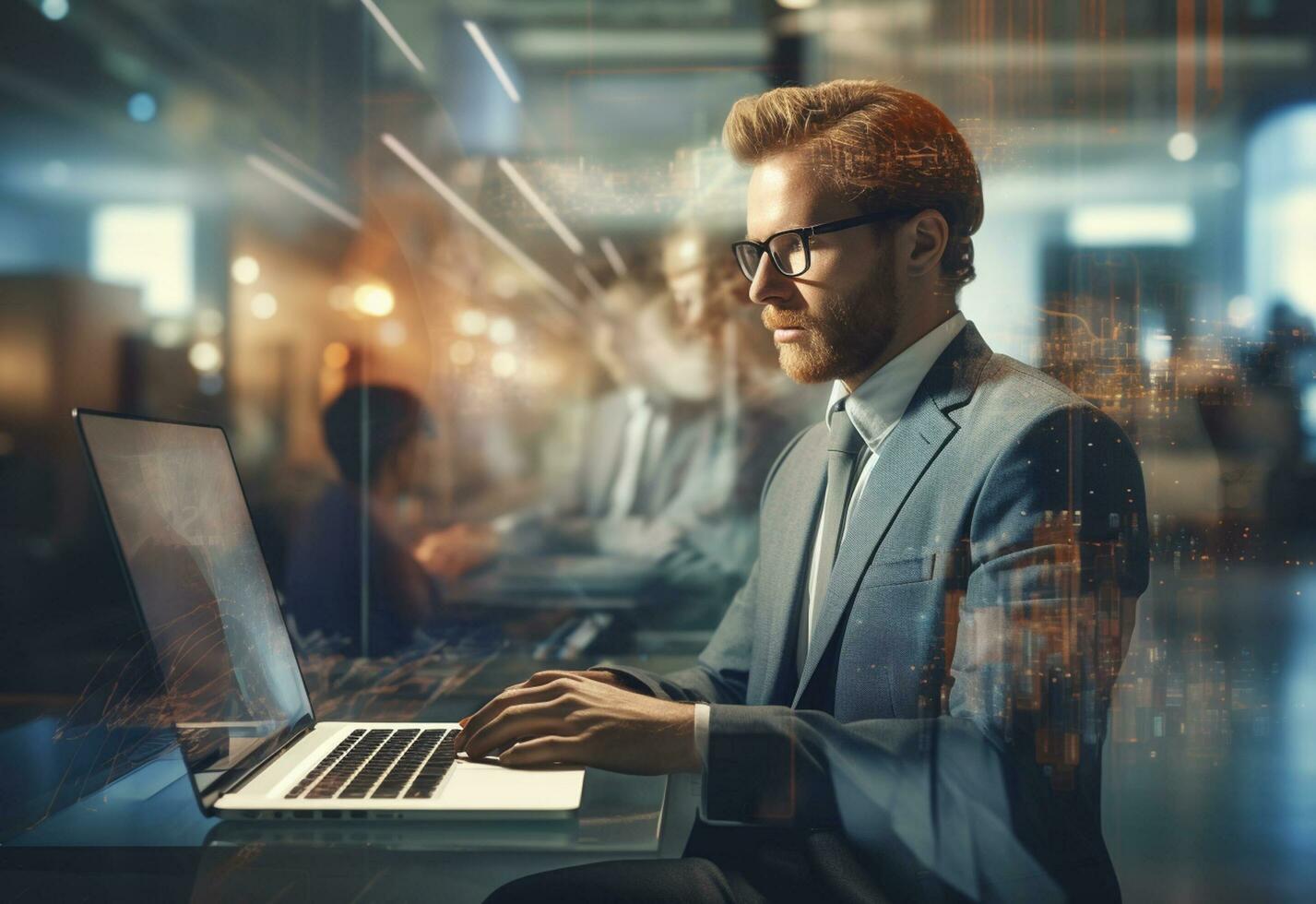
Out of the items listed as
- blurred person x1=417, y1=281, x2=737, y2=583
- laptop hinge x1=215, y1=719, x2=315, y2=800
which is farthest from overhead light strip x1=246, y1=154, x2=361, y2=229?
laptop hinge x1=215, y1=719, x2=315, y2=800

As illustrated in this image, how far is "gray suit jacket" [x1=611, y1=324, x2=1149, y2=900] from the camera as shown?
93 cm

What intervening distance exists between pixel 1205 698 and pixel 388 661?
1.58m

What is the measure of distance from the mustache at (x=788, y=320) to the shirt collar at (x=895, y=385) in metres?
0.10

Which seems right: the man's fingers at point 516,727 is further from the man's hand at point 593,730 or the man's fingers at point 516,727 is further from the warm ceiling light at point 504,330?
the warm ceiling light at point 504,330

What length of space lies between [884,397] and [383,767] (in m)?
0.74

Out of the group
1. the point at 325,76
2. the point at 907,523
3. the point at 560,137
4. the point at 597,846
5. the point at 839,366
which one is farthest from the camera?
the point at 325,76

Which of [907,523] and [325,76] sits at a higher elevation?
[325,76]

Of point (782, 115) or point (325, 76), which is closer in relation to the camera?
point (782, 115)

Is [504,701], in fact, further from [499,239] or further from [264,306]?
[264,306]

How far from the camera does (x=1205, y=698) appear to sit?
1067 millimetres

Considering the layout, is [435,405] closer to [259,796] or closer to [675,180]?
[675,180]

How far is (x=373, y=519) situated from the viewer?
7.07 ft

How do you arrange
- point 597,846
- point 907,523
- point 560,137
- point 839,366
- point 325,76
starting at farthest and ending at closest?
point 325,76 → point 560,137 → point 839,366 → point 907,523 → point 597,846

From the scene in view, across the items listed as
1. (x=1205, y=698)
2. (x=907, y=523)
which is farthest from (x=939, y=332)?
(x=1205, y=698)
